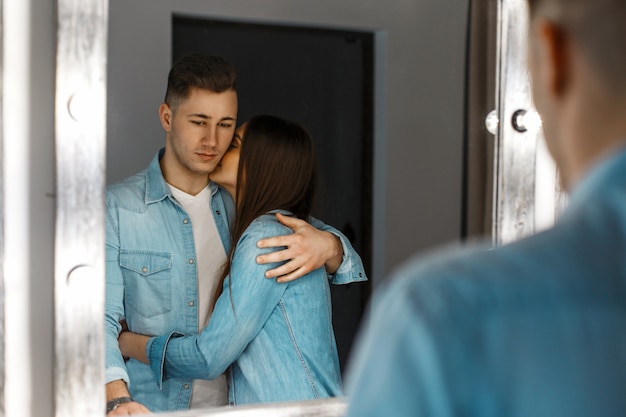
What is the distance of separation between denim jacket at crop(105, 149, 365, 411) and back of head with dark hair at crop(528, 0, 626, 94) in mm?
661

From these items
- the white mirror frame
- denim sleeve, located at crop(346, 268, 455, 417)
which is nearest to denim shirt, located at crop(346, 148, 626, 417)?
denim sleeve, located at crop(346, 268, 455, 417)

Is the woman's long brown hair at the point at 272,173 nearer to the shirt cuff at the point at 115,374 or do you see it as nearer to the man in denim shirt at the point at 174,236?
the man in denim shirt at the point at 174,236

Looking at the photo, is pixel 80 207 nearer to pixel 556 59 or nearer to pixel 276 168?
pixel 276 168

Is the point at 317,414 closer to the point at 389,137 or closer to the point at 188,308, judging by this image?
the point at 188,308

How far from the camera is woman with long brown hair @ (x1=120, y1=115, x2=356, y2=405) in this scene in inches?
38.3

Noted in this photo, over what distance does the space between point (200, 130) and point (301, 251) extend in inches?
8.0

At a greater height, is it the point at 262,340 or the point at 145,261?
the point at 145,261

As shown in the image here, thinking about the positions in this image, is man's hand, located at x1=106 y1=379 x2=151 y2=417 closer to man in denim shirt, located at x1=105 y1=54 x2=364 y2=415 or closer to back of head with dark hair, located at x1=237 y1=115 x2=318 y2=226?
man in denim shirt, located at x1=105 y1=54 x2=364 y2=415

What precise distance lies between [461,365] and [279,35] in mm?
722

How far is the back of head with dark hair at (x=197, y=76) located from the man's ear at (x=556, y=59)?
2.08ft

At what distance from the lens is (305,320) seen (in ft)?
3.33

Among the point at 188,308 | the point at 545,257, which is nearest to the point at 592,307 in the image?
the point at 545,257

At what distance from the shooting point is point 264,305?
3.25 ft

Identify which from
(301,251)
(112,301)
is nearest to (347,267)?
(301,251)
